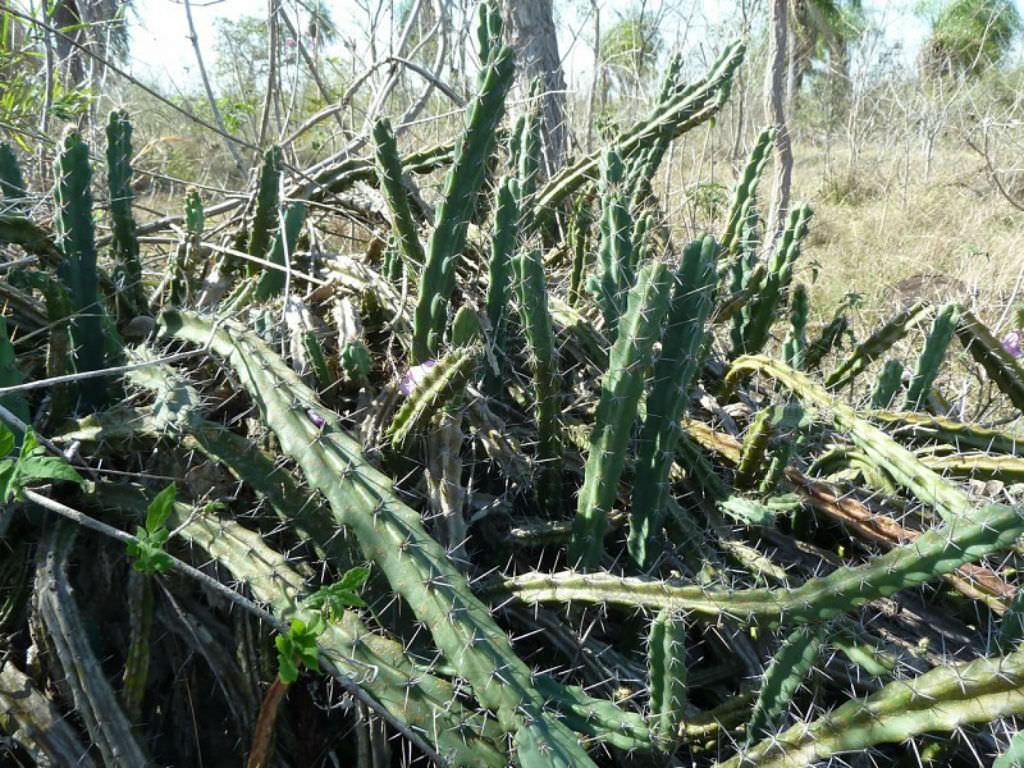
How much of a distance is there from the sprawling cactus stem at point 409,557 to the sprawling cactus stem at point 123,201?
666 mm

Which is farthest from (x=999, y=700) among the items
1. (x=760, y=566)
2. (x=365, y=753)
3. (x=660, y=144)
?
(x=660, y=144)

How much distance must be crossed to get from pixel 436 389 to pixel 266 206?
0.88 metres

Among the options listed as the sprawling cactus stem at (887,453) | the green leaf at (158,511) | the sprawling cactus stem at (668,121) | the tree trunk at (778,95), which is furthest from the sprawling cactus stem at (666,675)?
the tree trunk at (778,95)

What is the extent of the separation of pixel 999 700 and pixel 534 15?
3689 millimetres

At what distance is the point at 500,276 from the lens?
6.12ft

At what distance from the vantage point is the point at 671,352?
1552 millimetres

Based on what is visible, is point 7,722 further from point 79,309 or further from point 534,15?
point 534,15

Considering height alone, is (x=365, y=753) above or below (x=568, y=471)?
below

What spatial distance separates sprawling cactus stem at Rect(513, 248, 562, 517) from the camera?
5.25 ft

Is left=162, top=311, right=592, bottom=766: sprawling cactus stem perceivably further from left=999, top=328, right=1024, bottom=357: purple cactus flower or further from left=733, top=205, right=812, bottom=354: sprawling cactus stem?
left=999, top=328, right=1024, bottom=357: purple cactus flower

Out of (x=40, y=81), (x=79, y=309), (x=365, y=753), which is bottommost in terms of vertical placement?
(x=365, y=753)

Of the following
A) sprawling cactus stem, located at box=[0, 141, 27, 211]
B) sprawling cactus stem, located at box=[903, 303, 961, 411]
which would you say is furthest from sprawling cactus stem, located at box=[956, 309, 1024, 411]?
sprawling cactus stem, located at box=[0, 141, 27, 211]

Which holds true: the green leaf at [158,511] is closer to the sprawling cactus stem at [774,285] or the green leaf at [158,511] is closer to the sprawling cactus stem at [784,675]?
the sprawling cactus stem at [784,675]

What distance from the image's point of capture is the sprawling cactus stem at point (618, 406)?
1396 mm
